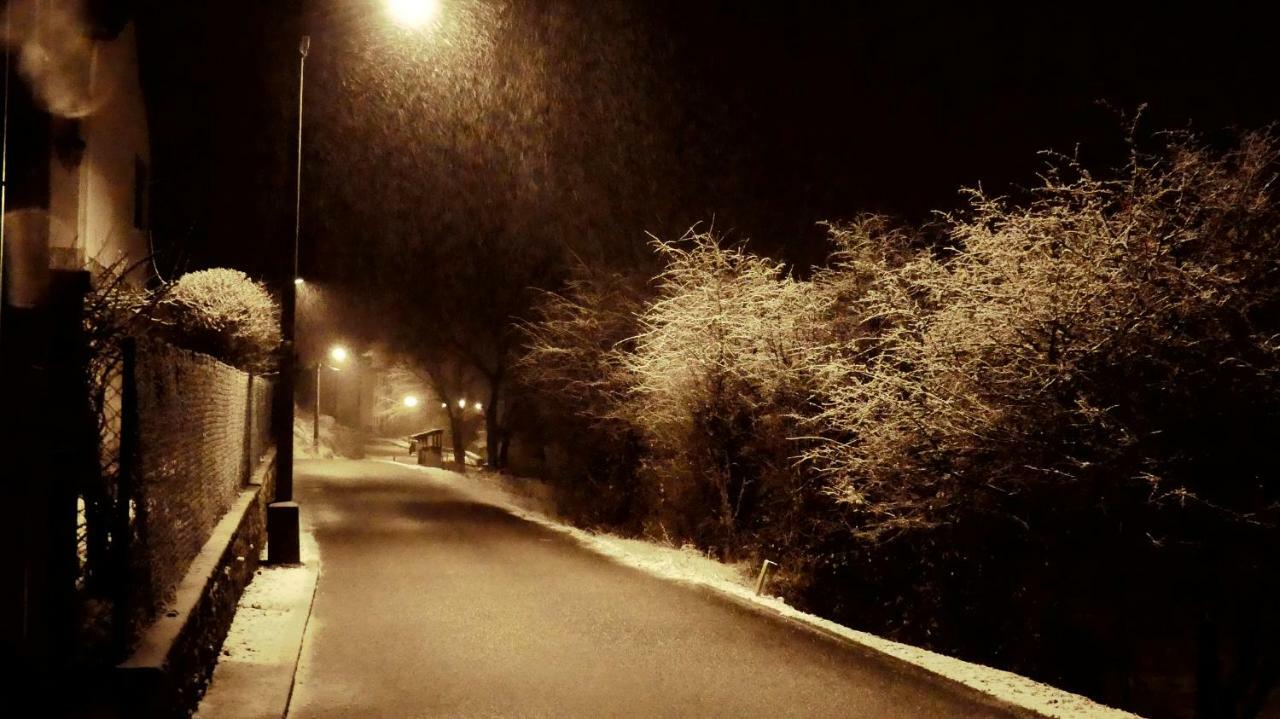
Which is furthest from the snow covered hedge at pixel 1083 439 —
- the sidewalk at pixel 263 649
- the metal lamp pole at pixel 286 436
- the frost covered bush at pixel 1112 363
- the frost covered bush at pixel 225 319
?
the frost covered bush at pixel 225 319

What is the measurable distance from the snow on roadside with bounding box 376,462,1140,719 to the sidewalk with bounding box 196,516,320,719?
5.01 m

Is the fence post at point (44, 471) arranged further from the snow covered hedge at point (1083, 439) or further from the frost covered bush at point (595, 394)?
the frost covered bush at point (595, 394)

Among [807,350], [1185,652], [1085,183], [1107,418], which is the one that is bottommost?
[1185,652]

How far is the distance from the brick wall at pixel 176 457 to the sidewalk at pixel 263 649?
900 millimetres

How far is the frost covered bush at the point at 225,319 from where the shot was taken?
50.5 ft

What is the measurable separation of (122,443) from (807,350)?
1051 cm

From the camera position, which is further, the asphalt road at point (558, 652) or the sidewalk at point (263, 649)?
the asphalt road at point (558, 652)

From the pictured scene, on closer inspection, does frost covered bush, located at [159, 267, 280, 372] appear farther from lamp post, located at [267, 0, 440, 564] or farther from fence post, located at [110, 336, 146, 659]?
fence post, located at [110, 336, 146, 659]

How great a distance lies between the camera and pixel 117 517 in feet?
16.5

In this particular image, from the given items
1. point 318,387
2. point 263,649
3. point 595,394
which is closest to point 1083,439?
point 263,649

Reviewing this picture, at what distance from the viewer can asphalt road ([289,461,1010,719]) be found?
7.08 m

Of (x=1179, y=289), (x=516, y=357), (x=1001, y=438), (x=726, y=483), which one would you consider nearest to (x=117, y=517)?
(x=1001, y=438)

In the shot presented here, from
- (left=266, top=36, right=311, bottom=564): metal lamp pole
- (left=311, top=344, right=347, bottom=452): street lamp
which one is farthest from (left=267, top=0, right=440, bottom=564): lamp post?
(left=311, top=344, right=347, bottom=452): street lamp

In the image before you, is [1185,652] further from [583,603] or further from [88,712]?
[88,712]
